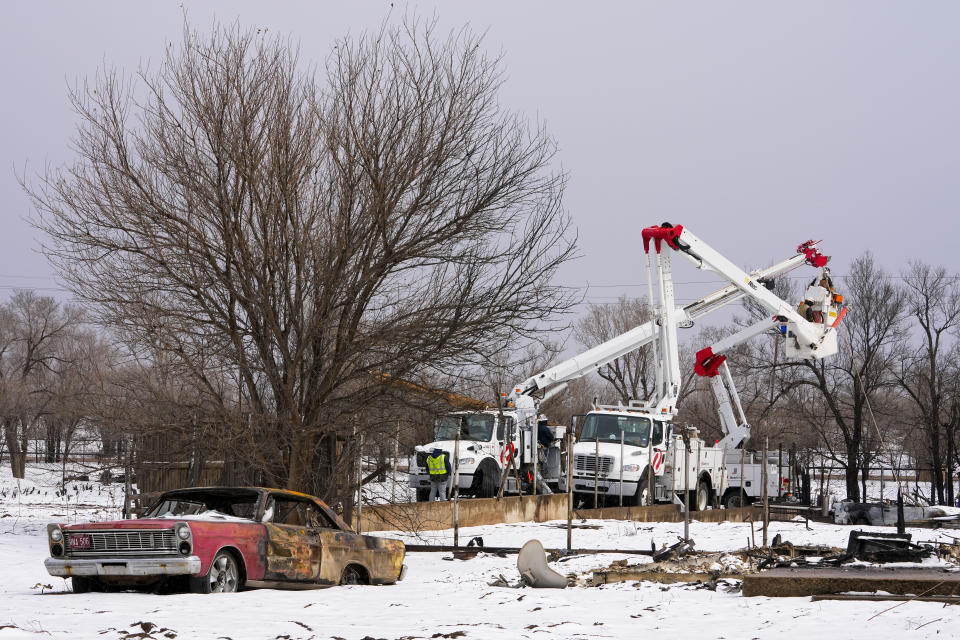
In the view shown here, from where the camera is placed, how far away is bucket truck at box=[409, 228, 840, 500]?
25.6m

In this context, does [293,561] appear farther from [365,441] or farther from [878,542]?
[878,542]

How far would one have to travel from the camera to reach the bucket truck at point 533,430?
25.6 m

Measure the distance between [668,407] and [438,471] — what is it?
7.42 meters

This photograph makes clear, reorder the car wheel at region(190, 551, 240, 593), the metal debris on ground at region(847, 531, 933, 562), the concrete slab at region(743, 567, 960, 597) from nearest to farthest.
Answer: the concrete slab at region(743, 567, 960, 597)
the car wheel at region(190, 551, 240, 593)
the metal debris on ground at region(847, 531, 933, 562)

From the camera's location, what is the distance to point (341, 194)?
53.5ft

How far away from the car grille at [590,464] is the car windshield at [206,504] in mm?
16500

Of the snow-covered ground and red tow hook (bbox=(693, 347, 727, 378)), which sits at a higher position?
red tow hook (bbox=(693, 347, 727, 378))

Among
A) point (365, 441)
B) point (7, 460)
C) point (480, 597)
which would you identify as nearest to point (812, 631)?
point (480, 597)

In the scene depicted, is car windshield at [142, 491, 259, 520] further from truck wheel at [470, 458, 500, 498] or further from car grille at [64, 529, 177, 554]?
truck wheel at [470, 458, 500, 498]

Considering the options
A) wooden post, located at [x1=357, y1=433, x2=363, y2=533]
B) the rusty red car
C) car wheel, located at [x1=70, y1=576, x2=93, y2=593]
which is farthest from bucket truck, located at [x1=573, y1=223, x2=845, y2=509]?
→ car wheel, located at [x1=70, y1=576, x2=93, y2=593]

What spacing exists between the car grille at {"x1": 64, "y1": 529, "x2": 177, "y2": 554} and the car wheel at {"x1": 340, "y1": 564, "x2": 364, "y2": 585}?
2658 mm

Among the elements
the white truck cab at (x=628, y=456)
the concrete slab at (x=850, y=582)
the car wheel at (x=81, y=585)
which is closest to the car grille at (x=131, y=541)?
the car wheel at (x=81, y=585)

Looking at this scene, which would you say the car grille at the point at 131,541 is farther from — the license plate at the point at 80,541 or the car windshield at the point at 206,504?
the car windshield at the point at 206,504

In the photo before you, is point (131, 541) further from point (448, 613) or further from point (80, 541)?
point (448, 613)
